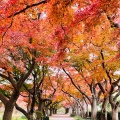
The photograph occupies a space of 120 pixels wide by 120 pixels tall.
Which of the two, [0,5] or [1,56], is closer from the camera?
[0,5]

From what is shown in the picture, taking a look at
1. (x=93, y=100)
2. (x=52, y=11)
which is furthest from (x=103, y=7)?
(x=93, y=100)

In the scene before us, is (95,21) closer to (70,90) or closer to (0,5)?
(0,5)

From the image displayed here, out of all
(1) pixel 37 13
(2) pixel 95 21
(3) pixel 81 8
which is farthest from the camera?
(1) pixel 37 13

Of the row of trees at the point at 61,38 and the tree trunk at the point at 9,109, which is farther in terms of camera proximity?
the tree trunk at the point at 9,109

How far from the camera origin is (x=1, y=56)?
50.7 ft

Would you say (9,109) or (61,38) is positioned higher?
(61,38)

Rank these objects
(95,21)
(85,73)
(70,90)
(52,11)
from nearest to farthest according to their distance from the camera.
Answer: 1. (52,11)
2. (95,21)
3. (85,73)
4. (70,90)

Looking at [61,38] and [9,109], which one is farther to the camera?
[9,109]

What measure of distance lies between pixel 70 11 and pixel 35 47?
811 centimetres

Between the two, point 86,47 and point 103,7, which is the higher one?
point 86,47

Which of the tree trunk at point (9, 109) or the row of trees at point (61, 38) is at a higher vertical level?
the row of trees at point (61, 38)

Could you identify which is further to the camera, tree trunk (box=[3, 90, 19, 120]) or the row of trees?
tree trunk (box=[3, 90, 19, 120])

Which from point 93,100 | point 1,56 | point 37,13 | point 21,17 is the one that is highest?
point 37,13

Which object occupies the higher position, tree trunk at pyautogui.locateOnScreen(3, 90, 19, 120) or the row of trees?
the row of trees
